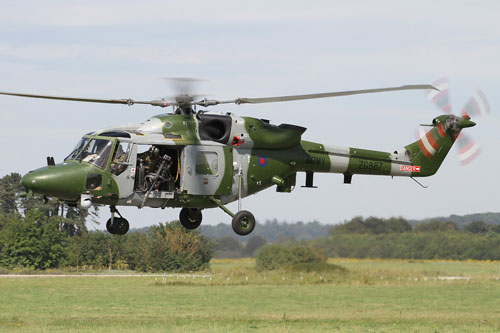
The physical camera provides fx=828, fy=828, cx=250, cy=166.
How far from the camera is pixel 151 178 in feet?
68.1

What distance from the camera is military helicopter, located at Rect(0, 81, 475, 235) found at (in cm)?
1998

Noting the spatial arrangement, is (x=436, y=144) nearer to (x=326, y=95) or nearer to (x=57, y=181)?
(x=326, y=95)

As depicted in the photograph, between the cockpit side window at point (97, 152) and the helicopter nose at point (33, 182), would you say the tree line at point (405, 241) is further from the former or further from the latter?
the helicopter nose at point (33, 182)

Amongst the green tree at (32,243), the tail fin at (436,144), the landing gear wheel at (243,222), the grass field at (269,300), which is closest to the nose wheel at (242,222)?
the landing gear wheel at (243,222)

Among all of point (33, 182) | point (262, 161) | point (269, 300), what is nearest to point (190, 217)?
point (262, 161)

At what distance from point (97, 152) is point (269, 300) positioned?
24531 mm

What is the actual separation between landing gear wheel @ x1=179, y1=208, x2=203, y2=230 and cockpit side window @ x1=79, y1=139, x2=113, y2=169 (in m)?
3.49

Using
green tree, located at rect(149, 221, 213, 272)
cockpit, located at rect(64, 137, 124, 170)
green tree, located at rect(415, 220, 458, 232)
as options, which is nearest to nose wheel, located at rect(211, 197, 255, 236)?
cockpit, located at rect(64, 137, 124, 170)

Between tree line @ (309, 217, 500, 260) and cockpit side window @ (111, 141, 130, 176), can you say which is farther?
tree line @ (309, 217, 500, 260)

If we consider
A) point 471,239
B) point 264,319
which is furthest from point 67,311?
point 471,239

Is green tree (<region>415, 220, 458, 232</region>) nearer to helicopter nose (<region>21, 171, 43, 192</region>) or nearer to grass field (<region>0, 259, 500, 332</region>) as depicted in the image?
grass field (<region>0, 259, 500, 332</region>)

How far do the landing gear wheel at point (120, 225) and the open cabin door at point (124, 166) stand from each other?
1243mm

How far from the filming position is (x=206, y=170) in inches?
840

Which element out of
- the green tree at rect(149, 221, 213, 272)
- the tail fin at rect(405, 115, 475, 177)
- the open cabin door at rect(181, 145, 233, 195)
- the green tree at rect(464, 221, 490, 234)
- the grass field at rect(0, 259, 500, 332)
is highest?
the tail fin at rect(405, 115, 475, 177)
